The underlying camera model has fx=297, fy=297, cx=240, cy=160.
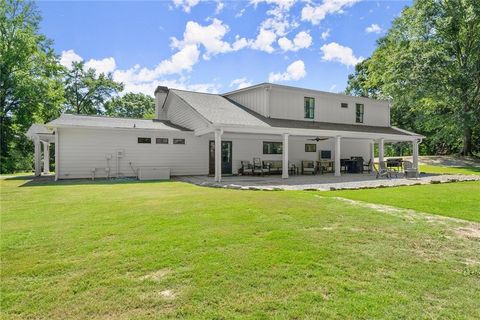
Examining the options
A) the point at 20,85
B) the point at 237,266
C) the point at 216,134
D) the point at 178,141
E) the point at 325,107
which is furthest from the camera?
the point at 20,85

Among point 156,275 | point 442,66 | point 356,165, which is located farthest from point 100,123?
point 442,66

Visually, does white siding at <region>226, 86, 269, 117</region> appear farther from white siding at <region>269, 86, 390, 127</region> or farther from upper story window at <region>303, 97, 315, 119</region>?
upper story window at <region>303, 97, 315, 119</region>

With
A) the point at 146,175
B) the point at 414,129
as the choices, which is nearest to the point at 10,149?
the point at 146,175

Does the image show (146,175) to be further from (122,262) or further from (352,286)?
(352,286)

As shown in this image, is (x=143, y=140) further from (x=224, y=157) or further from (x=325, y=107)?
(x=325, y=107)

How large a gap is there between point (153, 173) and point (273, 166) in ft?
24.3

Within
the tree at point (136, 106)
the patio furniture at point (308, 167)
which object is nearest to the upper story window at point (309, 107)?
the patio furniture at point (308, 167)

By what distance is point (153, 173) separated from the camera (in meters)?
14.4

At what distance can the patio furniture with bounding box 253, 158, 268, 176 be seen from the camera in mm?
17028

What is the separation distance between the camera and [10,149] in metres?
25.8

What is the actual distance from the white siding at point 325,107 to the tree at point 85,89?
2605 centimetres

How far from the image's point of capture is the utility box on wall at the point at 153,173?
46.4 feet

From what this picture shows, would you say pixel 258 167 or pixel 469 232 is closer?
pixel 469 232

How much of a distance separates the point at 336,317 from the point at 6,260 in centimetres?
378
